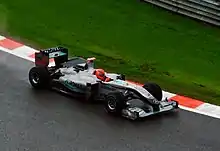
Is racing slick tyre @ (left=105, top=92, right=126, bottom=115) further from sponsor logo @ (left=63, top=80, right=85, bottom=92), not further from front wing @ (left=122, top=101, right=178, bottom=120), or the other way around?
sponsor logo @ (left=63, top=80, right=85, bottom=92)

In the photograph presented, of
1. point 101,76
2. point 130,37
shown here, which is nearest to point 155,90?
point 101,76

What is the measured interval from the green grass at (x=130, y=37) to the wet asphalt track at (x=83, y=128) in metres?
1.28

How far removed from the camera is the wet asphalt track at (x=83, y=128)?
9.37 metres

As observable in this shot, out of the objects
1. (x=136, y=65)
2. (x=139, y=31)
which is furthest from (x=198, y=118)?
(x=139, y=31)

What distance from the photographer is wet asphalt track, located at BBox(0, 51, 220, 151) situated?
30.7ft

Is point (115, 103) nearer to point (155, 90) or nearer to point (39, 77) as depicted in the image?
point (155, 90)

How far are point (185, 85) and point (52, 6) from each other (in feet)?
18.5

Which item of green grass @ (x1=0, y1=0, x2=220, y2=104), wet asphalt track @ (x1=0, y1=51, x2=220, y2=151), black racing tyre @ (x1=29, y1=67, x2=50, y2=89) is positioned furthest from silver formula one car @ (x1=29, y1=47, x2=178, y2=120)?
green grass @ (x1=0, y1=0, x2=220, y2=104)

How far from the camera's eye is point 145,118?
10250mm

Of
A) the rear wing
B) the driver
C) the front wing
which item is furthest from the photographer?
the rear wing

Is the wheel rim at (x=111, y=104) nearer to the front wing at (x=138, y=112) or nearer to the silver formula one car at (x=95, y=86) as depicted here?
A: the silver formula one car at (x=95, y=86)

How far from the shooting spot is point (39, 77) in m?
11.1

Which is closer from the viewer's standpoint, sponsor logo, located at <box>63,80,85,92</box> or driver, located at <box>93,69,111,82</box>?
driver, located at <box>93,69,111,82</box>

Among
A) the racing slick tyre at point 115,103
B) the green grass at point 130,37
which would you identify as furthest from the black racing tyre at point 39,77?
the green grass at point 130,37
